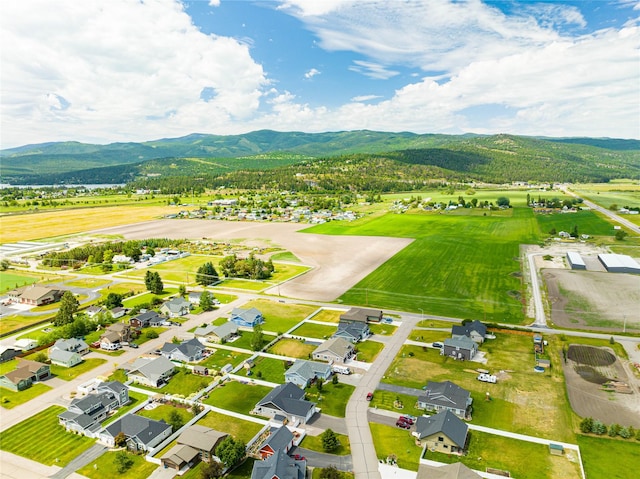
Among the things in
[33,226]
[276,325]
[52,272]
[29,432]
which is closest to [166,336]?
[276,325]

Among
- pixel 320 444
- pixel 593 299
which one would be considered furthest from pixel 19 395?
pixel 593 299

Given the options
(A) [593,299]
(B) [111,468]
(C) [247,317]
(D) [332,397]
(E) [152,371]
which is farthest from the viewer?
(A) [593,299]

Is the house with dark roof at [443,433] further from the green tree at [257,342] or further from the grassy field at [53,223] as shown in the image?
the grassy field at [53,223]

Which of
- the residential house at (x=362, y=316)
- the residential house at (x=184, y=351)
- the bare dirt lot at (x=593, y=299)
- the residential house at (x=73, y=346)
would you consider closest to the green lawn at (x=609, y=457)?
the bare dirt lot at (x=593, y=299)

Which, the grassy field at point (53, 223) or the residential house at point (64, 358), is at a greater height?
the grassy field at point (53, 223)

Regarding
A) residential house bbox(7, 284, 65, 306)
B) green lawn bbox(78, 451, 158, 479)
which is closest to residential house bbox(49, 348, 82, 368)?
green lawn bbox(78, 451, 158, 479)

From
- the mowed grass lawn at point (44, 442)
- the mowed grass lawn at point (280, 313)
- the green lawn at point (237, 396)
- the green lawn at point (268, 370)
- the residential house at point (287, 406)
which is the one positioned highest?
the residential house at point (287, 406)

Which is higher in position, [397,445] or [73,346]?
[73,346]

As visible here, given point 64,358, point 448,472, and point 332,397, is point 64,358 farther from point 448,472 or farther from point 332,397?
point 448,472
